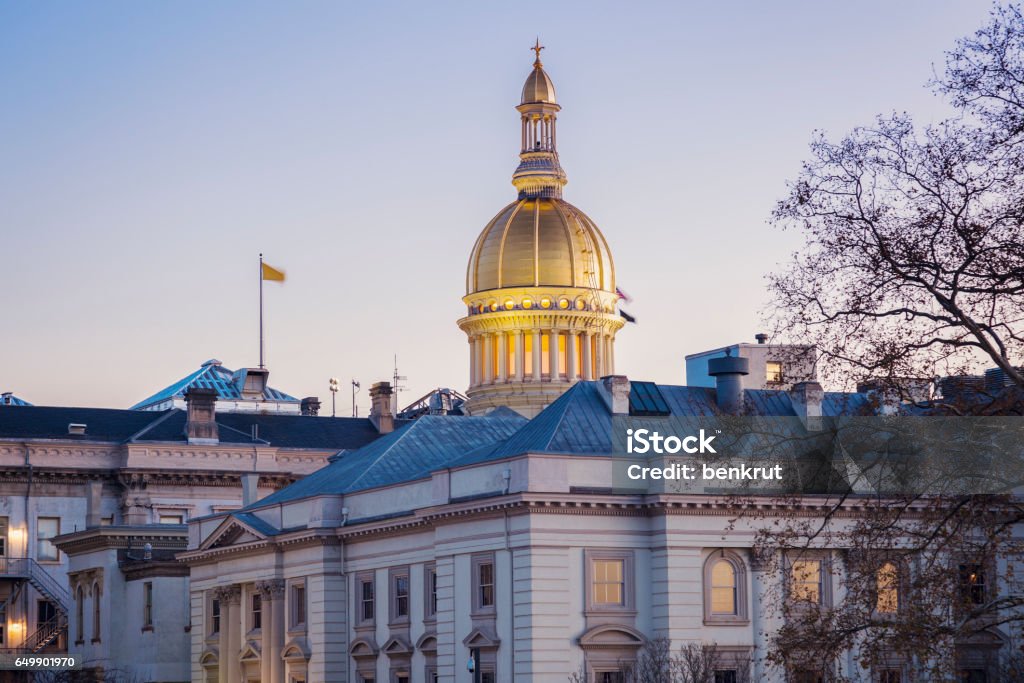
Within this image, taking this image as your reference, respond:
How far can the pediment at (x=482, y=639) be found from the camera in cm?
7319

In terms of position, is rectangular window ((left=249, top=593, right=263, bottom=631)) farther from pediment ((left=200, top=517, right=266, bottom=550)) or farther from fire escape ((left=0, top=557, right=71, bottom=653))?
fire escape ((left=0, top=557, right=71, bottom=653))

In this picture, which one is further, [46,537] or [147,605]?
[46,537]

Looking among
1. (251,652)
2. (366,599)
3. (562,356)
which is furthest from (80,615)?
(562,356)

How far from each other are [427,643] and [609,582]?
29.1ft

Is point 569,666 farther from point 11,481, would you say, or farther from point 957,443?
point 11,481

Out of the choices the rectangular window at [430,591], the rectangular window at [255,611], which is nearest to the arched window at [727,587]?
the rectangular window at [430,591]

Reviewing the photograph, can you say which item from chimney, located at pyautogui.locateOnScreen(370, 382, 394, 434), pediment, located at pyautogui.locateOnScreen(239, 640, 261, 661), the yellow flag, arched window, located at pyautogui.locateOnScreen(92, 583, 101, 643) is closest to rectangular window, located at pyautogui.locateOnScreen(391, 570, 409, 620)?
pediment, located at pyautogui.locateOnScreen(239, 640, 261, 661)

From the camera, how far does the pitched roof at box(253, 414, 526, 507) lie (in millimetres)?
86188

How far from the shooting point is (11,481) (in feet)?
366

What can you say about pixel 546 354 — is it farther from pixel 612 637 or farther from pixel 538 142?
pixel 612 637

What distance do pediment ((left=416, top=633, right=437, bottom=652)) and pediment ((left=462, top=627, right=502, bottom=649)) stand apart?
3170mm

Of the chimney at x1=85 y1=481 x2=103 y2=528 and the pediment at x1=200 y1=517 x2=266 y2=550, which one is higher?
the chimney at x1=85 y1=481 x2=103 y2=528

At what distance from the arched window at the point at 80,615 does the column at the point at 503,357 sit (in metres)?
29.3

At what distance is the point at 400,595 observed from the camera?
266 feet
